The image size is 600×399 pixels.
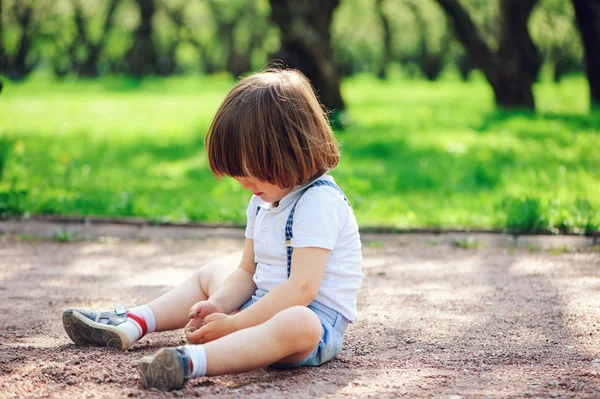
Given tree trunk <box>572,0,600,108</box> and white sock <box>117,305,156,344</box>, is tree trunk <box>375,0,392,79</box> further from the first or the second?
white sock <box>117,305,156,344</box>

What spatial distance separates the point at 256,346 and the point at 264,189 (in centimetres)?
56

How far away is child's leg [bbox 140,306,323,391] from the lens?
7.86 ft

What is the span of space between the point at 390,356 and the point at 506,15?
11286mm

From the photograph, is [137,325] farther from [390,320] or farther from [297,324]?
[390,320]

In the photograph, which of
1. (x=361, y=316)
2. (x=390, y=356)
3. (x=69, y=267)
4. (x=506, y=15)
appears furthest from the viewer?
(x=506, y=15)

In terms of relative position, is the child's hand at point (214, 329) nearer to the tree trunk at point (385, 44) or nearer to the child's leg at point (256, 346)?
the child's leg at point (256, 346)

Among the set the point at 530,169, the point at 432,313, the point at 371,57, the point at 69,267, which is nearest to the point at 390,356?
the point at 432,313

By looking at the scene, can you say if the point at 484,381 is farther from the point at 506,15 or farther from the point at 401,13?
the point at 401,13

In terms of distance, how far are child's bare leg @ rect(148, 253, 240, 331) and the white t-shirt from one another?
0.22 metres

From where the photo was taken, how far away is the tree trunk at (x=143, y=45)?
2786 centimetres

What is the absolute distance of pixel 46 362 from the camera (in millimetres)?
2703

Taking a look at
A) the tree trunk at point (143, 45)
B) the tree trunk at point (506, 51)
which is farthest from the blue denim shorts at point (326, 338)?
the tree trunk at point (143, 45)

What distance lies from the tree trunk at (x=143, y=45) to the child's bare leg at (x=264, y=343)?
26568 millimetres

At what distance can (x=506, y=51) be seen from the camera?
42.0 feet
